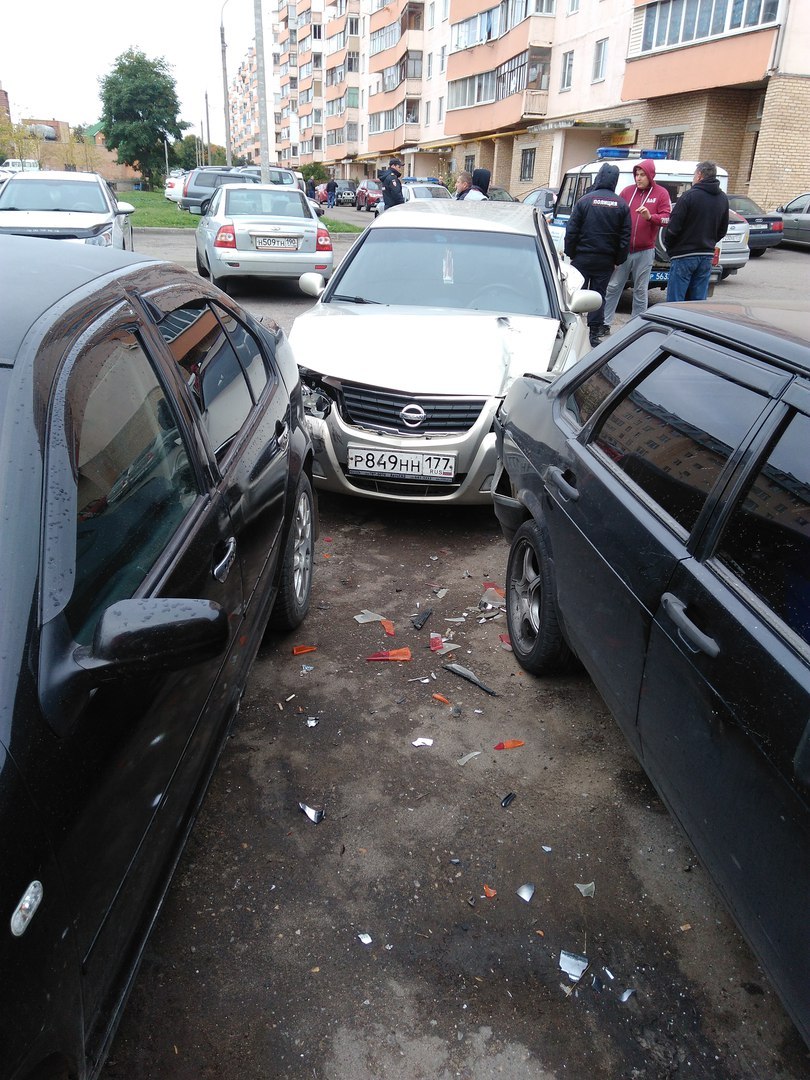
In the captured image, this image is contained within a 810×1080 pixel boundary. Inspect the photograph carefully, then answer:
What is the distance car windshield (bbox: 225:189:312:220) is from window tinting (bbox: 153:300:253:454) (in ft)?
35.9

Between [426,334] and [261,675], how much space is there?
2.59 metres

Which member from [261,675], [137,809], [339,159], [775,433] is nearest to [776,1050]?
[775,433]

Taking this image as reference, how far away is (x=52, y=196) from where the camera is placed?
12750 mm

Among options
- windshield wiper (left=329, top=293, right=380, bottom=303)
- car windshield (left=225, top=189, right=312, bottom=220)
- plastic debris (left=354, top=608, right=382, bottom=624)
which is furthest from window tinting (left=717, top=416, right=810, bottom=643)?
car windshield (left=225, top=189, right=312, bottom=220)

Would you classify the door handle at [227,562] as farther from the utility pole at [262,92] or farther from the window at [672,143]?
the window at [672,143]

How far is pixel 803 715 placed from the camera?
1.66 meters

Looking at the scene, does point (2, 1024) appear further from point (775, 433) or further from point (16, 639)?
point (775, 433)

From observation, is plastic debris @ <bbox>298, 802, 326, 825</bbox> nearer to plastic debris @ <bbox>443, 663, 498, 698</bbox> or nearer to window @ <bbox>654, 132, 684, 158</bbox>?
plastic debris @ <bbox>443, 663, 498, 698</bbox>

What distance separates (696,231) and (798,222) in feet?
54.6

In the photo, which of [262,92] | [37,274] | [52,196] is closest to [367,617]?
[37,274]

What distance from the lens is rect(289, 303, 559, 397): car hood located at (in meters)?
4.79

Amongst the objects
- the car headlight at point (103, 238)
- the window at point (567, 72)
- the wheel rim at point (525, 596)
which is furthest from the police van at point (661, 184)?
the window at point (567, 72)

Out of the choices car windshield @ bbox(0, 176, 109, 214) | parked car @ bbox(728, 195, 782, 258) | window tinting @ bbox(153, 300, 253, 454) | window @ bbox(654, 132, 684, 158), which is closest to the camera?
window tinting @ bbox(153, 300, 253, 454)

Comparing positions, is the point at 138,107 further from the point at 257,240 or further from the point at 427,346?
the point at 427,346
